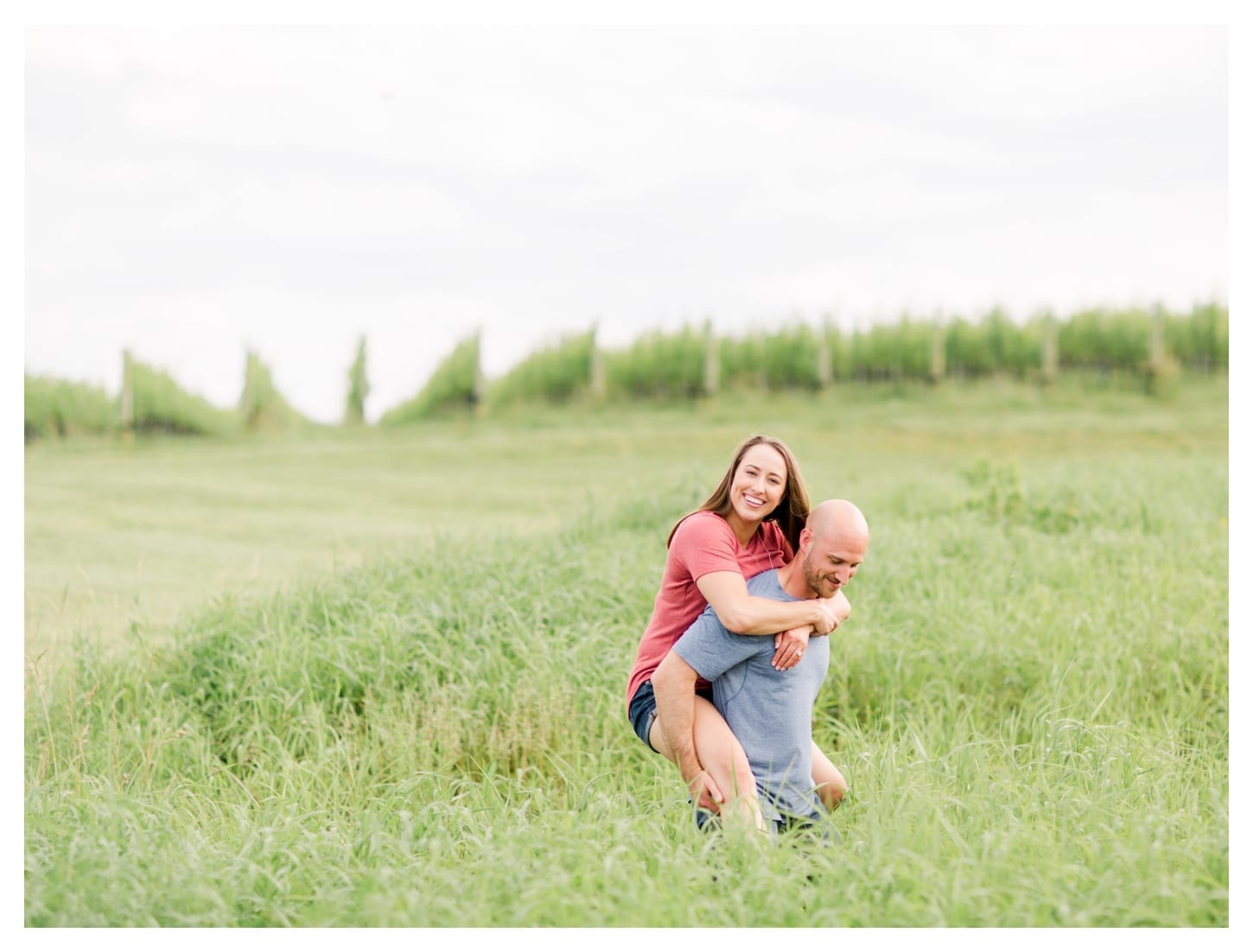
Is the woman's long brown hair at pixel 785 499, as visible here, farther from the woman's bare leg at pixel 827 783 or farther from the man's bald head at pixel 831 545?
the woman's bare leg at pixel 827 783

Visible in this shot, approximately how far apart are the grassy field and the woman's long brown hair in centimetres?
79

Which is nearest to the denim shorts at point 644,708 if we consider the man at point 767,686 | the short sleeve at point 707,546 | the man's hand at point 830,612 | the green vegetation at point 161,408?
the man at point 767,686

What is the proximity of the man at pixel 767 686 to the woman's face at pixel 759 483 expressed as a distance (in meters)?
0.12

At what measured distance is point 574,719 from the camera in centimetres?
404

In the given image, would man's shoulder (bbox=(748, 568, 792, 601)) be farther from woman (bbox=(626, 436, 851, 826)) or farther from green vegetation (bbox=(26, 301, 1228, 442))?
green vegetation (bbox=(26, 301, 1228, 442))

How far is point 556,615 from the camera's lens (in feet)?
16.4

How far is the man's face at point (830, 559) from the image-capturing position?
8.00 ft

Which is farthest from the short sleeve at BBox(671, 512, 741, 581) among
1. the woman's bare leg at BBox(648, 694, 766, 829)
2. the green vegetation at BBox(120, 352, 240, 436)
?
the green vegetation at BBox(120, 352, 240, 436)

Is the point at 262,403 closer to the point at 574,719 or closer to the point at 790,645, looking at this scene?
the point at 574,719

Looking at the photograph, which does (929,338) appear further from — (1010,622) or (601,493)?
(1010,622)

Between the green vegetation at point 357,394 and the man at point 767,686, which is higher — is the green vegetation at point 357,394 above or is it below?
above

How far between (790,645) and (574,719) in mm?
1764

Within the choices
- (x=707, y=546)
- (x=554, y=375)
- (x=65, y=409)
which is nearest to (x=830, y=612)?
(x=707, y=546)

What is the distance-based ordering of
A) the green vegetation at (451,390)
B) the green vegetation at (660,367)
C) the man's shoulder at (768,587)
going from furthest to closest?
the green vegetation at (660,367) → the green vegetation at (451,390) → the man's shoulder at (768,587)
